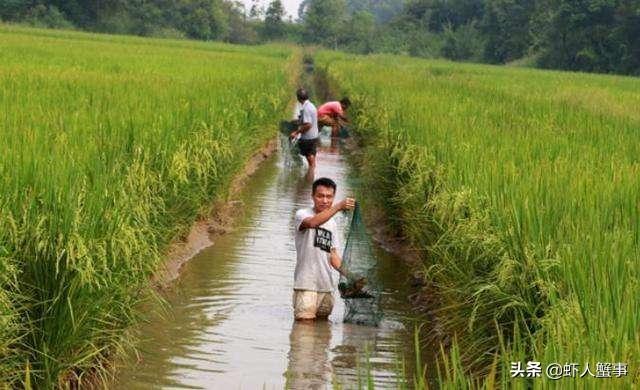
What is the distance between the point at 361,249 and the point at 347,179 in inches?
266

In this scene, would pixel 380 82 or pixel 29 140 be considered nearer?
pixel 29 140

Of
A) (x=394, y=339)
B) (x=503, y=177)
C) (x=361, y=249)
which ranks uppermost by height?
(x=503, y=177)

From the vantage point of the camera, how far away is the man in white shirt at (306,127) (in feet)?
45.9

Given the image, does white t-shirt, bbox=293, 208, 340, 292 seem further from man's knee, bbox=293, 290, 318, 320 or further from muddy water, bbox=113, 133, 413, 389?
muddy water, bbox=113, 133, 413, 389

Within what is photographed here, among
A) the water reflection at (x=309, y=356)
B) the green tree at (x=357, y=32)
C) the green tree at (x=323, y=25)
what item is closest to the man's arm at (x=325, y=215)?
the water reflection at (x=309, y=356)

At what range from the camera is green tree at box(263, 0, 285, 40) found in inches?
3627

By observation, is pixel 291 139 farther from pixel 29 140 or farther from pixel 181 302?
pixel 29 140

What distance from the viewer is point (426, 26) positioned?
80188 mm

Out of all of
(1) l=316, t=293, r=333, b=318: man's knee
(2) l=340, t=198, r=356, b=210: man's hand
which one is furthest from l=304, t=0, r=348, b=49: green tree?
(2) l=340, t=198, r=356, b=210: man's hand

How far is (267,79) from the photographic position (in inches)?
837

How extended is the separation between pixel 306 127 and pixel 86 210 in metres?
8.95

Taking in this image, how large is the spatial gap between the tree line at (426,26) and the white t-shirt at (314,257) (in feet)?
148

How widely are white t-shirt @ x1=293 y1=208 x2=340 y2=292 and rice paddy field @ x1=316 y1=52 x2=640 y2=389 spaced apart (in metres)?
0.71

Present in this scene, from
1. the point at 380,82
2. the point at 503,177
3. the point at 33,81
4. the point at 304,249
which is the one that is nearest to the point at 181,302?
the point at 304,249
